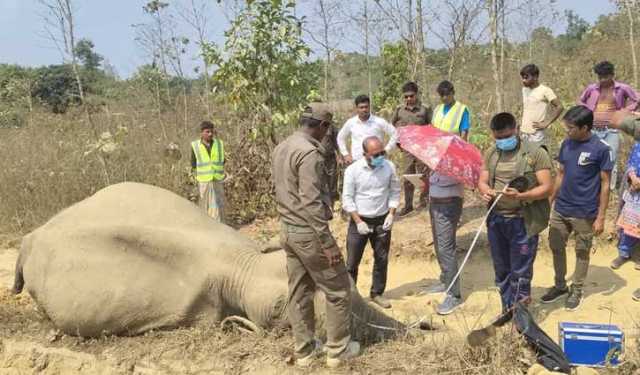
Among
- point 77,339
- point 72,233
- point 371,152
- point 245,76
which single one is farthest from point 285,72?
point 77,339

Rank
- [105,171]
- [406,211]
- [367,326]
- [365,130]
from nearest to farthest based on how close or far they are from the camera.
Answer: [367,326], [365,130], [406,211], [105,171]

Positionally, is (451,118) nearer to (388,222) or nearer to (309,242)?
(388,222)

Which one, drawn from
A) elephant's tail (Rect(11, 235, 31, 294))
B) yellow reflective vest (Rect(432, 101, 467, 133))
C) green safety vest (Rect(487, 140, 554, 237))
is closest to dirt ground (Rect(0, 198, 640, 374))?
elephant's tail (Rect(11, 235, 31, 294))

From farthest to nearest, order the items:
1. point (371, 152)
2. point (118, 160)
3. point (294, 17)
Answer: point (118, 160) < point (294, 17) < point (371, 152)

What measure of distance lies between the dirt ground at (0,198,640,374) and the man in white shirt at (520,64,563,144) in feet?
4.31

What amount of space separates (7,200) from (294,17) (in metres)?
5.28

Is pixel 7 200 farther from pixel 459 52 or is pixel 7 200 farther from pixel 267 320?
pixel 459 52

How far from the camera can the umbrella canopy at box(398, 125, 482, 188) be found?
4.85 m

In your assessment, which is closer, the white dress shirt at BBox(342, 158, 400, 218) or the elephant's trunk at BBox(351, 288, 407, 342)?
the elephant's trunk at BBox(351, 288, 407, 342)

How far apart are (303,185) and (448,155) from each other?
1683 millimetres

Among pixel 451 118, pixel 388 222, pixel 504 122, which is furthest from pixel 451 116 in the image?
pixel 504 122

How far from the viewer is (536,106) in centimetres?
627

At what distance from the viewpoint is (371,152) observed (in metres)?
4.99

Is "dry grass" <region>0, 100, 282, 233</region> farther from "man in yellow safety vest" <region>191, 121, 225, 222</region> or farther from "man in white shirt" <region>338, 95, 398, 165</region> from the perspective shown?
"man in white shirt" <region>338, 95, 398, 165</region>
